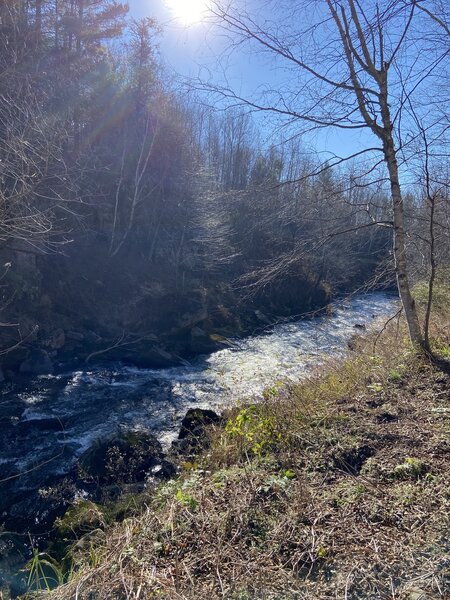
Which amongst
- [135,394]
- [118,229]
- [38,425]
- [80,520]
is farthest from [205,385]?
[118,229]

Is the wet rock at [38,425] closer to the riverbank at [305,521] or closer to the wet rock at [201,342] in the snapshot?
the riverbank at [305,521]

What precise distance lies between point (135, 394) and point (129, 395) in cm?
18

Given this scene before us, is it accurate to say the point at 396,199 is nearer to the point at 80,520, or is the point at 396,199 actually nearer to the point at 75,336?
the point at 80,520

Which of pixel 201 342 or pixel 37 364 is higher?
pixel 201 342

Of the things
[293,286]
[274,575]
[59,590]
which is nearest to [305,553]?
[274,575]

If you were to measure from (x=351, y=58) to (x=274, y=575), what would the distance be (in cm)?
533

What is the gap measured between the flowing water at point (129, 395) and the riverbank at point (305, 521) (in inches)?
111

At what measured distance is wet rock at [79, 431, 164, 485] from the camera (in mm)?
7096

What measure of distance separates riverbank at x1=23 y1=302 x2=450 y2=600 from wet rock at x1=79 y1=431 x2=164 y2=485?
2680 millimetres

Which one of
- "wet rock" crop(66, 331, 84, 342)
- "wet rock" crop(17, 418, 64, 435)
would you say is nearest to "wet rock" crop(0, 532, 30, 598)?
"wet rock" crop(17, 418, 64, 435)

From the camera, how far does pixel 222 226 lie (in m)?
24.0

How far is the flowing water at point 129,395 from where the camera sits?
28.0 ft

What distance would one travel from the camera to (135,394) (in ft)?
40.9

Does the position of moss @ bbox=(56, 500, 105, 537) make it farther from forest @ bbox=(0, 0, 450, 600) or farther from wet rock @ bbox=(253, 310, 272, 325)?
wet rock @ bbox=(253, 310, 272, 325)
